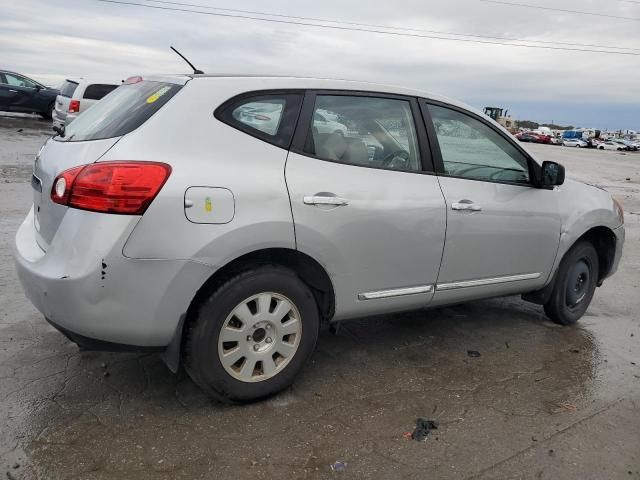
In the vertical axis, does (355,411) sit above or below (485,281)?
below

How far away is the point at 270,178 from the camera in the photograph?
305 cm

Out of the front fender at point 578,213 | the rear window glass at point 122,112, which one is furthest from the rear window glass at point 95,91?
the front fender at point 578,213

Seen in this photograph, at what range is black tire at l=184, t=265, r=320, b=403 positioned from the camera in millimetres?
2945

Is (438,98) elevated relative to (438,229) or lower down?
elevated

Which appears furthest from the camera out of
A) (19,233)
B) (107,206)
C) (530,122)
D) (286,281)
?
(530,122)

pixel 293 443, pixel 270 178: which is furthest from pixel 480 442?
pixel 270 178

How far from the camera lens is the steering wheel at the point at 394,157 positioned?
11.7 feet

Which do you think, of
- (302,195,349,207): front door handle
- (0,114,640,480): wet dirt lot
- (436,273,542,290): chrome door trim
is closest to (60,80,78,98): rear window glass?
(0,114,640,480): wet dirt lot

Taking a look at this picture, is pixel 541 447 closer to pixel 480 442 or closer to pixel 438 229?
pixel 480 442

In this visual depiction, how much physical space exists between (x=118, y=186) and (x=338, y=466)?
1.66m

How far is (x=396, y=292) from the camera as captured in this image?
3650 millimetres

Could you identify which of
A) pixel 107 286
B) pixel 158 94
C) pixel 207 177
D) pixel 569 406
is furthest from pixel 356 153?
pixel 569 406

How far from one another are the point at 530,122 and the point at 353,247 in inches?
5326

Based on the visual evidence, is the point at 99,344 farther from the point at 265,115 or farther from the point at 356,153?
the point at 356,153
